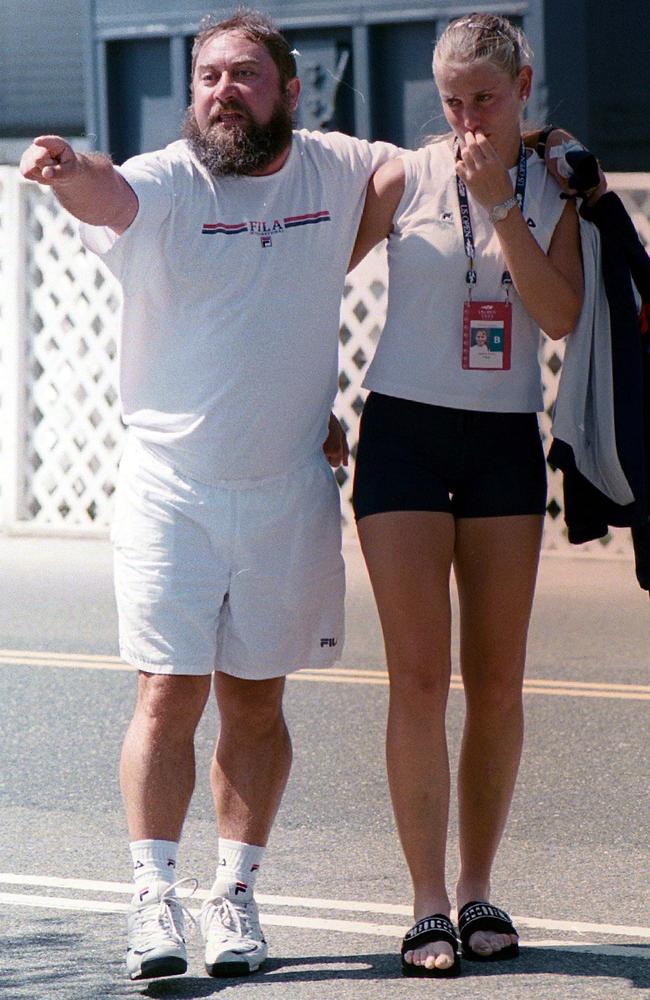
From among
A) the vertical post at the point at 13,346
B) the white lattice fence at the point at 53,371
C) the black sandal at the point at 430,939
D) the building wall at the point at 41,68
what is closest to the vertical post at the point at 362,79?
the white lattice fence at the point at 53,371

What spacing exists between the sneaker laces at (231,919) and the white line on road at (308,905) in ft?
1.01

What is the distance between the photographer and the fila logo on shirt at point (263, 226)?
13.4 ft

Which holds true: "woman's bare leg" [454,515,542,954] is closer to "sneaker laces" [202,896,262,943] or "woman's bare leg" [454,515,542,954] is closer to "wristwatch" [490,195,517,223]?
"sneaker laces" [202,896,262,943]

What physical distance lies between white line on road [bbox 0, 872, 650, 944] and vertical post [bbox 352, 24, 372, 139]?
289 inches

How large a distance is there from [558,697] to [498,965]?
2990 millimetres

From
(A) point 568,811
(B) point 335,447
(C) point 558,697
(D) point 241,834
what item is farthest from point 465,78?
(C) point 558,697

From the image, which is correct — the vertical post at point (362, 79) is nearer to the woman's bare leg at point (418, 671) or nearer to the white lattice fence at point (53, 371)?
the white lattice fence at point (53, 371)

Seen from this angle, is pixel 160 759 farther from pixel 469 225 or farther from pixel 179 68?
pixel 179 68

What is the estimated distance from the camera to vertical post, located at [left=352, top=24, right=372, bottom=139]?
1132 centimetres

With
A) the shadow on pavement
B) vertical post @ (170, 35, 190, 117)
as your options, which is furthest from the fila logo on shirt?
vertical post @ (170, 35, 190, 117)

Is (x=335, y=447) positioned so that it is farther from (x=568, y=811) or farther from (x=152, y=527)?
(x=568, y=811)

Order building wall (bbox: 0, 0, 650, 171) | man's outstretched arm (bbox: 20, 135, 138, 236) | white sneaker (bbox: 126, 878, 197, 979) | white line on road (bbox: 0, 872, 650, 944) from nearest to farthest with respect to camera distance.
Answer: man's outstretched arm (bbox: 20, 135, 138, 236) < white sneaker (bbox: 126, 878, 197, 979) < white line on road (bbox: 0, 872, 650, 944) < building wall (bbox: 0, 0, 650, 171)

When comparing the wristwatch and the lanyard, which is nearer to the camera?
the wristwatch

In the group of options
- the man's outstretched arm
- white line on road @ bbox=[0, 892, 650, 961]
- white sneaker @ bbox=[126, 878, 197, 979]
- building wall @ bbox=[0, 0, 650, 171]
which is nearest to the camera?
the man's outstretched arm
